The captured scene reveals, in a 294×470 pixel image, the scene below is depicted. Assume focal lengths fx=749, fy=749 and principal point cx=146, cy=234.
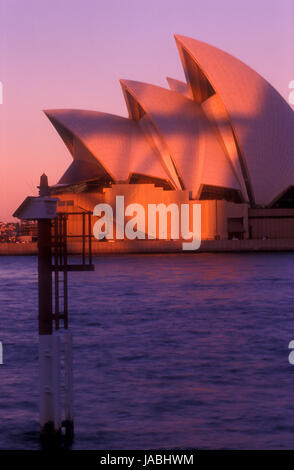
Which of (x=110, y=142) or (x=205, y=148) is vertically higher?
(x=110, y=142)

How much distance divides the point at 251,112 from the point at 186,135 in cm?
513

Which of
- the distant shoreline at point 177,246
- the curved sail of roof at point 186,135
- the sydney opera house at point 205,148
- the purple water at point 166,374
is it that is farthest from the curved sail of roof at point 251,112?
the purple water at point 166,374

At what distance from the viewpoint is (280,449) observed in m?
7.07

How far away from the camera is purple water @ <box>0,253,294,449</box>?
24.8 feet

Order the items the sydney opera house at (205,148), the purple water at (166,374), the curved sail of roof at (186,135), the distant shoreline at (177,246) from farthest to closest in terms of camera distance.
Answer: the distant shoreline at (177,246) → the curved sail of roof at (186,135) → the sydney opera house at (205,148) → the purple water at (166,374)

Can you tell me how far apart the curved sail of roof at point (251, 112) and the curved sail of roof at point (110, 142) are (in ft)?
19.5

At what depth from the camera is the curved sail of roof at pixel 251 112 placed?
53.0 metres

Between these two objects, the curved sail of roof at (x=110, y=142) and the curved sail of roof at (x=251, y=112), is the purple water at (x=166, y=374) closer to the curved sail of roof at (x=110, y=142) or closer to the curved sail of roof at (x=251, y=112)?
the curved sail of roof at (x=251, y=112)

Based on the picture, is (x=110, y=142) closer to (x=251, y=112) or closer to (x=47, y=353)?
(x=251, y=112)

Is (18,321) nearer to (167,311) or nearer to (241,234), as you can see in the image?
(167,311)

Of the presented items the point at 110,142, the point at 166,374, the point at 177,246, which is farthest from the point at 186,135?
the point at 166,374

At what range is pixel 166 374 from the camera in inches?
420

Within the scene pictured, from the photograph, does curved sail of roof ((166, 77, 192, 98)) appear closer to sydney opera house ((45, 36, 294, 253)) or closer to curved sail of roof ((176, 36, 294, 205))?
sydney opera house ((45, 36, 294, 253))
